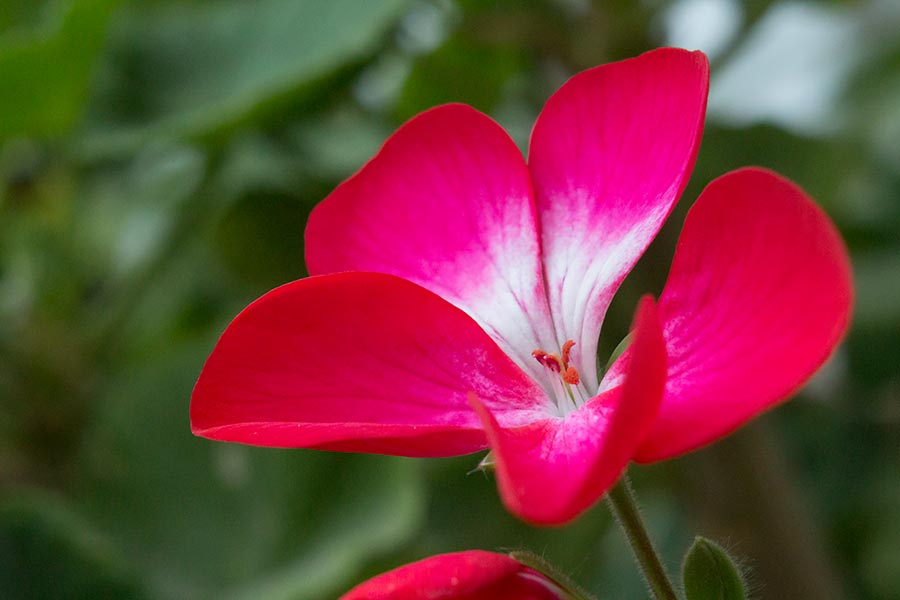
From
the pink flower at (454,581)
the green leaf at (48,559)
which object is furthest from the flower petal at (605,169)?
the green leaf at (48,559)

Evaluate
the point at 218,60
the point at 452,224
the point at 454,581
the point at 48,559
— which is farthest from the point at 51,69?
the point at 454,581

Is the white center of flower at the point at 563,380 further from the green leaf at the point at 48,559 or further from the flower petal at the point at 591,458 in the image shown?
the green leaf at the point at 48,559

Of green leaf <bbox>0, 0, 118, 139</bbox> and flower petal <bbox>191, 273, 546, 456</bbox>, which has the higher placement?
green leaf <bbox>0, 0, 118, 139</bbox>

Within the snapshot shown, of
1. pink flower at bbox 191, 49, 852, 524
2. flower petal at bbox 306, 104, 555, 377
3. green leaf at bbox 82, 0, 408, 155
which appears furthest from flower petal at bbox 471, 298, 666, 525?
green leaf at bbox 82, 0, 408, 155

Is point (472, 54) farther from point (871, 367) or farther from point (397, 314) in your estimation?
point (397, 314)

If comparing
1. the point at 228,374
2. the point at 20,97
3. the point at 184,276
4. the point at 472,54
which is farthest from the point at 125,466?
the point at 228,374

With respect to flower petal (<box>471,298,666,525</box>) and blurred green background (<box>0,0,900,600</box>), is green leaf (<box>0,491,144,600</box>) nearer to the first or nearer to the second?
blurred green background (<box>0,0,900,600</box>)

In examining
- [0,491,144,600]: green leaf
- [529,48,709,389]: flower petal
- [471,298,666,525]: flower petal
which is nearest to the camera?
[471,298,666,525]: flower petal
